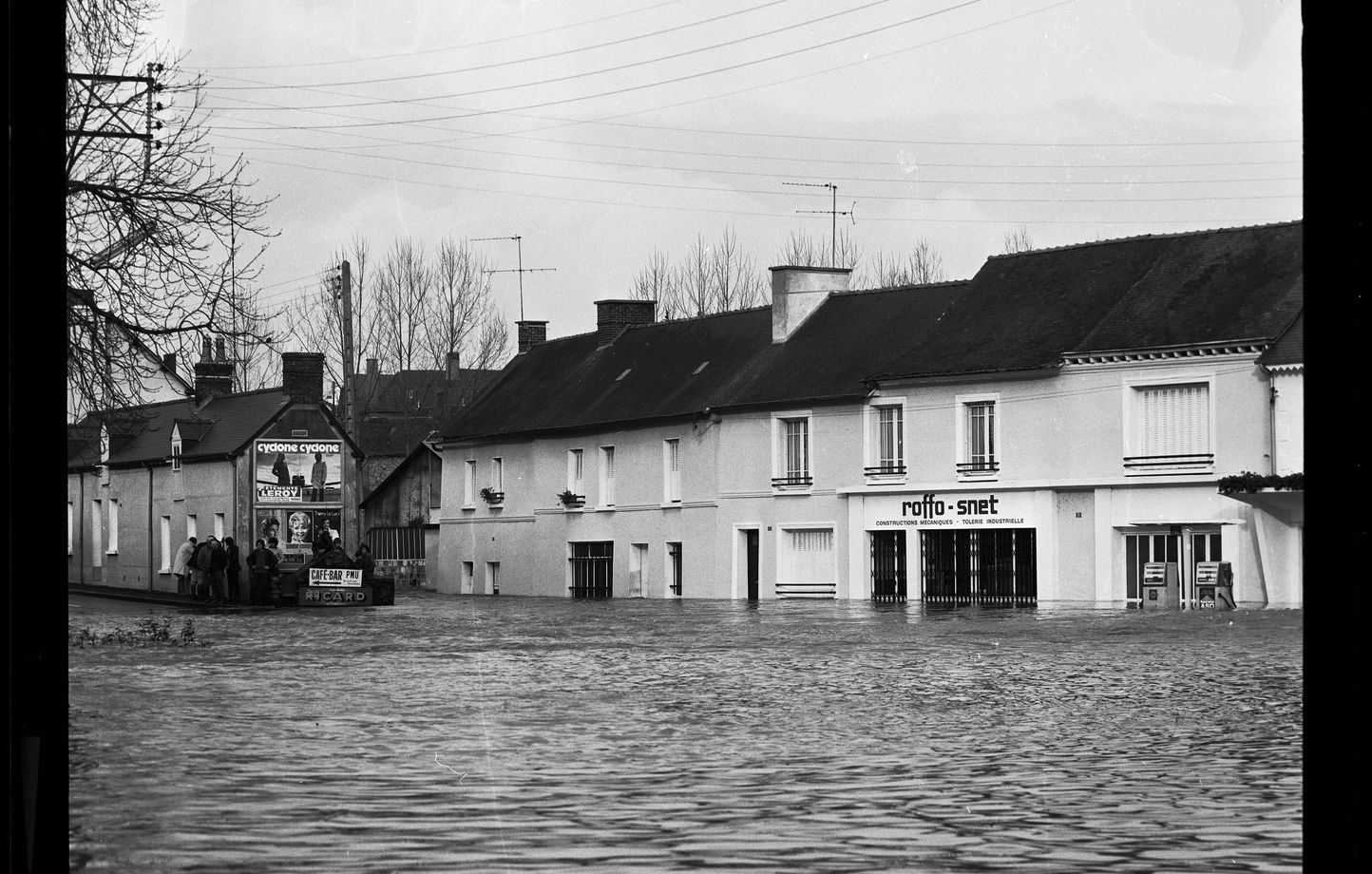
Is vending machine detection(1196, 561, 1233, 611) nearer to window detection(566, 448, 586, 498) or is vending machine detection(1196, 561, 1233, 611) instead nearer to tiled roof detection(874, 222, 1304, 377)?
tiled roof detection(874, 222, 1304, 377)

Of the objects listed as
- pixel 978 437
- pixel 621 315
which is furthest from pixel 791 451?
pixel 621 315

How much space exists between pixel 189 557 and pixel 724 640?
20.7 meters

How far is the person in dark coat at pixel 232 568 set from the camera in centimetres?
4153

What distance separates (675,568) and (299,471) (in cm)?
1165

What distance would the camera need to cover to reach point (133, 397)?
2062cm

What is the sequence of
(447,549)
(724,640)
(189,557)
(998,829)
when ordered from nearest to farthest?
(998,829), (724,640), (189,557), (447,549)

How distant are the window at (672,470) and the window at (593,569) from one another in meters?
3.05

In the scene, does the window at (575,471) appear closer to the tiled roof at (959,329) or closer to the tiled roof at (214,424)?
the tiled roof at (959,329)

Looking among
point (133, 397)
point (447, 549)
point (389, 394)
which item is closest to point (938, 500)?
point (447, 549)

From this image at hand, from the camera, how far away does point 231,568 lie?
41.7m

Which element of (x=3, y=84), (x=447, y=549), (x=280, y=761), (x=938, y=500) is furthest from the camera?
(x=447, y=549)

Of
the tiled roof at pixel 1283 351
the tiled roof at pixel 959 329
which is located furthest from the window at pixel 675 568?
the tiled roof at pixel 1283 351

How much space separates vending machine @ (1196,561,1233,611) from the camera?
40.1m
